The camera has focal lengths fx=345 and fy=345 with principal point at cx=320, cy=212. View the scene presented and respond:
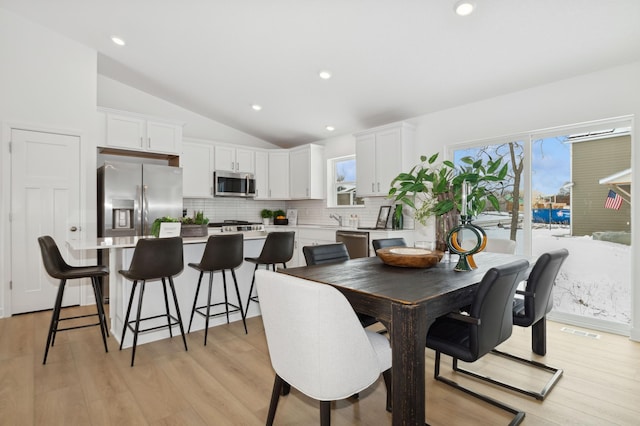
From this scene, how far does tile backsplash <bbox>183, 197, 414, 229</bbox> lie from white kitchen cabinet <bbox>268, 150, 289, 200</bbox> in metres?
0.47

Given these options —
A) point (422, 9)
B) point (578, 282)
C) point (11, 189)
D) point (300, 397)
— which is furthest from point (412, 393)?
point (11, 189)

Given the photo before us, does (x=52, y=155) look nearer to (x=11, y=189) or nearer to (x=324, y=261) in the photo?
(x=11, y=189)

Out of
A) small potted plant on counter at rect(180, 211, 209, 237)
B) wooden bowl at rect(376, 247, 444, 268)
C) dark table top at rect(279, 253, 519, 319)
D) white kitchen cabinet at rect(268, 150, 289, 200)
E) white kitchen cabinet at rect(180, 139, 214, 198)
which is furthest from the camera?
white kitchen cabinet at rect(268, 150, 289, 200)

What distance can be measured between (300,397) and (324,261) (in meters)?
0.93

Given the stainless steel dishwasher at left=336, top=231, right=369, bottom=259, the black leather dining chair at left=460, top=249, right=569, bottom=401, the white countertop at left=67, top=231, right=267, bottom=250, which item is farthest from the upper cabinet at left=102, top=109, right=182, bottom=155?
the black leather dining chair at left=460, top=249, right=569, bottom=401

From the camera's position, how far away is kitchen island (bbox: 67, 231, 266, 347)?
9.69 feet

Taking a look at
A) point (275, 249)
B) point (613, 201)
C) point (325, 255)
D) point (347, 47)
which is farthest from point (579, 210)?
point (275, 249)

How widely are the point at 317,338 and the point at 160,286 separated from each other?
7.53ft

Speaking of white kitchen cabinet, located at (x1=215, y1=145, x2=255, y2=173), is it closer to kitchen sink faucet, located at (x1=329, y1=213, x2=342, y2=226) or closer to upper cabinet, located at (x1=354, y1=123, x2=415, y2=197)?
kitchen sink faucet, located at (x1=329, y1=213, x2=342, y2=226)

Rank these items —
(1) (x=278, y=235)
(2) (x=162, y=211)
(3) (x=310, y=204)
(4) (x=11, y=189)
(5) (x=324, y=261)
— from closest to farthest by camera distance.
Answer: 1. (5) (x=324, y=261)
2. (1) (x=278, y=235)
3. (4) (x=11, y=189)
4. (2) (x=162, y=211)
5. (3) (x=310, y=204)

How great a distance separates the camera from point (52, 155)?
4113 millimetres

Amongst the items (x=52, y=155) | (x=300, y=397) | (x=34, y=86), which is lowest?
(x=300, y=397)

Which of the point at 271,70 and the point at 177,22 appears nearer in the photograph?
the point at 177,22

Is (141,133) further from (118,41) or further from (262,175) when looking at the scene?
(262,175)
